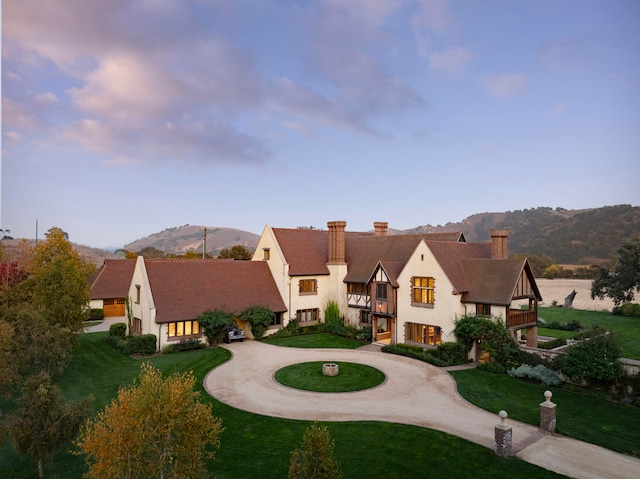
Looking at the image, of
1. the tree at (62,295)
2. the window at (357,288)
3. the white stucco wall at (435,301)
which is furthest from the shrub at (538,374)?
the tree at (62,295)

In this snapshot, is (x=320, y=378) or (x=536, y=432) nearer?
(x=536, y=432)

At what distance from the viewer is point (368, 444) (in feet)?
48.6

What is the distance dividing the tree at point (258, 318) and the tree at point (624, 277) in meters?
41.1

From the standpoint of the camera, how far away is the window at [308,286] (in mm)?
36772

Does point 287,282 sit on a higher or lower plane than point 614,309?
higher

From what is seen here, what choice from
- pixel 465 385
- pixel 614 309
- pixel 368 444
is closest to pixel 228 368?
pixel 368 444

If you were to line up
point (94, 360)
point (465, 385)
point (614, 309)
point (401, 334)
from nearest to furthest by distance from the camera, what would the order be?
point (465, 385), point (94, 360), point (401, 334), point (614, 309)

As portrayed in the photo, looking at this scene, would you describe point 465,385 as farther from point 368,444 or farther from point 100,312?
point 100,312

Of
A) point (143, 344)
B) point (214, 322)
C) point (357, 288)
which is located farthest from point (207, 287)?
point (357, 288)

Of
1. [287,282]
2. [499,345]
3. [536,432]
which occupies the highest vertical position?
[287,282]

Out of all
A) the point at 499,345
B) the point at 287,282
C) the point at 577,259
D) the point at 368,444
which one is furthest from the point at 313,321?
the point at 577,259

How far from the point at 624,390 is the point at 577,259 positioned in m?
86.1

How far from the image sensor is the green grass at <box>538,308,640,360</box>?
1186 inches

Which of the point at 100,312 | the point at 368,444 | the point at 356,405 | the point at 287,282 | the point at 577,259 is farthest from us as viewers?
the point at 577,259
